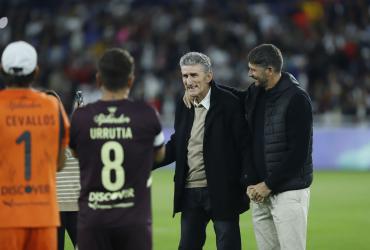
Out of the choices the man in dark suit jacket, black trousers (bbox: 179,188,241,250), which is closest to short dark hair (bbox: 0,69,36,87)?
the man in dark suit jacket

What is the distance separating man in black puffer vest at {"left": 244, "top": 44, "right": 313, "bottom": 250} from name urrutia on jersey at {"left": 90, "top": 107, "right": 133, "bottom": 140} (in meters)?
1.88

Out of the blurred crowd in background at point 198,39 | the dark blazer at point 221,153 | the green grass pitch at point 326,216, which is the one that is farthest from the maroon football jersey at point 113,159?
the blurred crowd in background at point 198,39

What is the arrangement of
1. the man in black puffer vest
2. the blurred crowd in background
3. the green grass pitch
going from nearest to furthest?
the man in black puffer vest → the green grass pitch → the blurred crowd in background

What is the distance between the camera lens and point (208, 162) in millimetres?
7453

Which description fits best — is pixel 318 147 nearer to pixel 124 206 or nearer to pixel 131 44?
pixel 131 44

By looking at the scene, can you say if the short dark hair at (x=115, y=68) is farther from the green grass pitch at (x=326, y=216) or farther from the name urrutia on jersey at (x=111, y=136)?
the green grass pitch at (x=326, y=216)

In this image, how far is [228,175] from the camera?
Answer: 293 inches

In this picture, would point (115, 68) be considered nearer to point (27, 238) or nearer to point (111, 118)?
point (111, 118)

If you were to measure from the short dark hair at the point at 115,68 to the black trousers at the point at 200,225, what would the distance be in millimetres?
2029

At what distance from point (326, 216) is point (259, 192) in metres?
6.66

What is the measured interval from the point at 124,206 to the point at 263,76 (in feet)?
6.93

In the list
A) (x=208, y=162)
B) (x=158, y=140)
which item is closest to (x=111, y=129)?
(x=158, y=140)

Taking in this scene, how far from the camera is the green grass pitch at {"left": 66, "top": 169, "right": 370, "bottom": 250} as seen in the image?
36.3 feet

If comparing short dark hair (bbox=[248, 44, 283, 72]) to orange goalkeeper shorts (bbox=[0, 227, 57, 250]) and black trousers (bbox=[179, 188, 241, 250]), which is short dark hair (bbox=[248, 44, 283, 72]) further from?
orange goalkeeper shorts (bbox=[0, 227, 57, 250])
